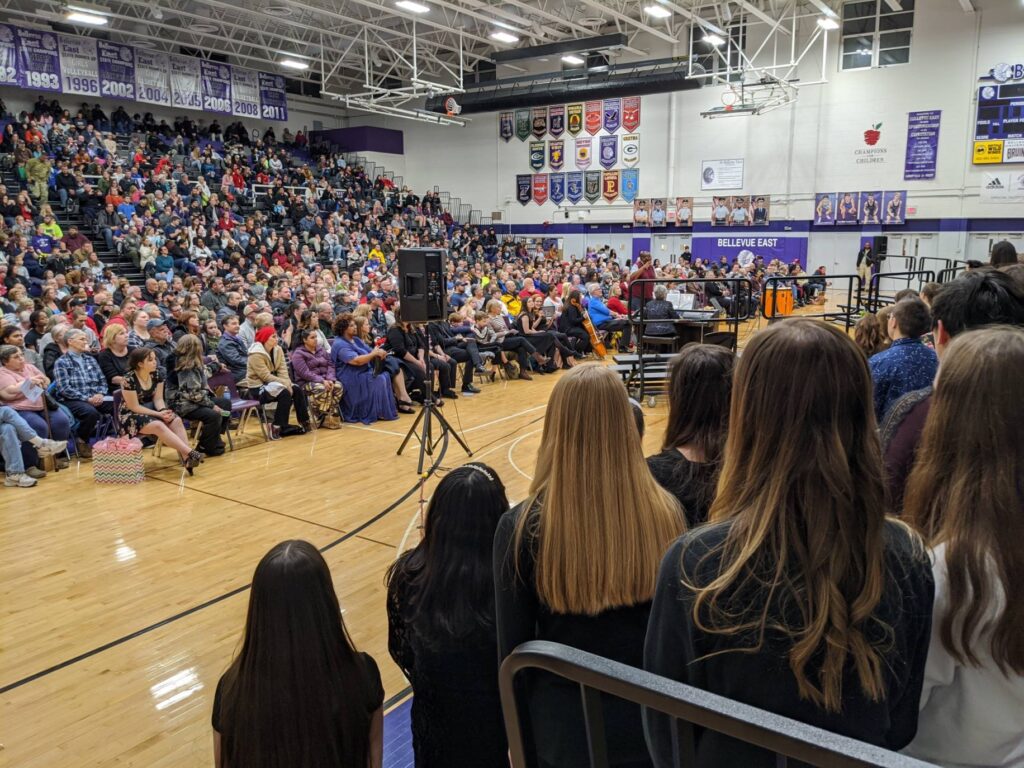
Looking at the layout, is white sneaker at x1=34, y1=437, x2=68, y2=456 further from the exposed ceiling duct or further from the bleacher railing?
the exposed ceiling duct

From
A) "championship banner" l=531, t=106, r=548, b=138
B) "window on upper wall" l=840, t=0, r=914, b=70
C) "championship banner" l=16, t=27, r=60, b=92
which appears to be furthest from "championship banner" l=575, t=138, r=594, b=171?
"championship banner" l=16, t=27, r=60, b=92

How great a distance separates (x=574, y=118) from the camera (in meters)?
23.4

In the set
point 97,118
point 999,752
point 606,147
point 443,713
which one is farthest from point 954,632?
point 606,147

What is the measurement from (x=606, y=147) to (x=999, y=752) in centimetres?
2337

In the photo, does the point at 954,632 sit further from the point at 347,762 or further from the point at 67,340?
the point at 67,340

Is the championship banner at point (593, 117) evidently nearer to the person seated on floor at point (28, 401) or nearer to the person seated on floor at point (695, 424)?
the person seated on floor at point (28, 401)

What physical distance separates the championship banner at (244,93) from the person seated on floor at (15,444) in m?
15.9

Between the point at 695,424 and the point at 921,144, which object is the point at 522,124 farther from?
the point at 695,424

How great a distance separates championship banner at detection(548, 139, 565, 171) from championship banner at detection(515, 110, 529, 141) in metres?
1.01

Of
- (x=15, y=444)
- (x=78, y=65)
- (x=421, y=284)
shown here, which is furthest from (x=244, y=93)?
(x=421, y=284)

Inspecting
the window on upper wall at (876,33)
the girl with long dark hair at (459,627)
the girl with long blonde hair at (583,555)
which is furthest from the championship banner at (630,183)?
the girl with long blonde hair at (583,555)

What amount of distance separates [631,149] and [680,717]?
23290 millimetres

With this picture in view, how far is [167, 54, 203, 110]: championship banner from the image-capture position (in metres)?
18.2

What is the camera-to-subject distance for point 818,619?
3.39ft
